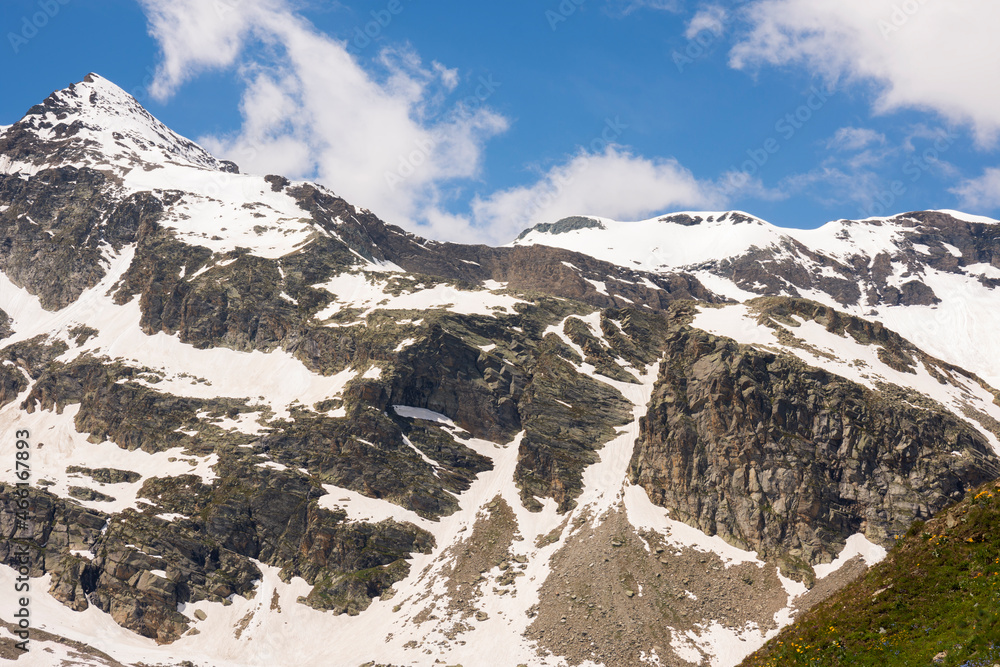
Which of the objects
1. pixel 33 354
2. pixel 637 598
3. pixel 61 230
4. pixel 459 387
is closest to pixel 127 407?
pixel 33 354

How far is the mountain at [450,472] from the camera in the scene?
271 feet

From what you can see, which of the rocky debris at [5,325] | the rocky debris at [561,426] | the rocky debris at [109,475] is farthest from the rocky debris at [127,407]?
the rocky debris at [561,426]

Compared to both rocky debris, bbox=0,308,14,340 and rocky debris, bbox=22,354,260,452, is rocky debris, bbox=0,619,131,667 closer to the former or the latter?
rocky debris, bbox=22,354,260,452

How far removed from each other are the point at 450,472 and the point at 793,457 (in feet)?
173

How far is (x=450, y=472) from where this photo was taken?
4429 inches

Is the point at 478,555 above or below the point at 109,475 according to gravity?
above

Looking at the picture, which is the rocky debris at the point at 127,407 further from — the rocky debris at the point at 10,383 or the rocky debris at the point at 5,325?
the rocky debris at the point at 5,325

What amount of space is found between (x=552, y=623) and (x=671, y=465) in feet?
106

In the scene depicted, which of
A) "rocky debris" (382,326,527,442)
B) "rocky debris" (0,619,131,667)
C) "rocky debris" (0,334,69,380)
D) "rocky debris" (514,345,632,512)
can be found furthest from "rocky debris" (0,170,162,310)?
"rocky debris" (514,345,632,512)

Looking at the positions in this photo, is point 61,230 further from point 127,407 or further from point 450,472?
point 450,472

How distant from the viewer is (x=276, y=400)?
125625 millimetres

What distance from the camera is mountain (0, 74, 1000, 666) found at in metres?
82.8

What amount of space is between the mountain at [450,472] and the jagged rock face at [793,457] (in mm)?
353

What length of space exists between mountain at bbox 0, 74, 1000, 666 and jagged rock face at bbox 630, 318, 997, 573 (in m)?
0.35
